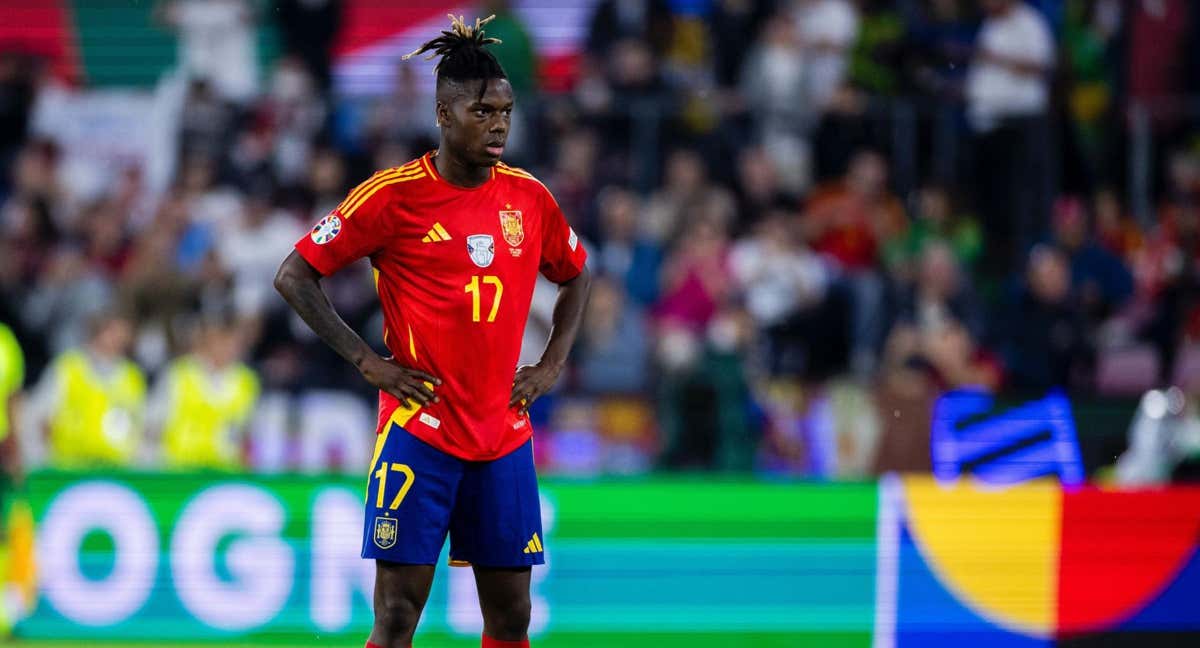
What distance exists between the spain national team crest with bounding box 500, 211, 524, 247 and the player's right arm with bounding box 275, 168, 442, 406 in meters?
0.37

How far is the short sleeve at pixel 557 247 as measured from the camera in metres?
6.19

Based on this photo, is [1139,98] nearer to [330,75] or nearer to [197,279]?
[330,75]

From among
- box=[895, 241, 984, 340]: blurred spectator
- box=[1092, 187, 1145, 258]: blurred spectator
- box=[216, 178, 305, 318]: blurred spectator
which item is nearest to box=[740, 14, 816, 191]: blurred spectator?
box=[895, 241, 984, 340]: blurred spectator

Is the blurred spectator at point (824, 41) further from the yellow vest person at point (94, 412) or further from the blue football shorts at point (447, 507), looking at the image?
the blue football shorts at point (447, 507)

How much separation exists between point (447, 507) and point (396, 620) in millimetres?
416

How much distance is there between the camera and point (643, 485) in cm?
935

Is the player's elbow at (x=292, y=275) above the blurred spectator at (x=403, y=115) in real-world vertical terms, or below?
below

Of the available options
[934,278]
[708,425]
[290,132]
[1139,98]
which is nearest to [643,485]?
[708,425]

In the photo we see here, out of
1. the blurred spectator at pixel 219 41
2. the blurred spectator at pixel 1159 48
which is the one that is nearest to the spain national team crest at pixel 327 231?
the blurred spectator at pixel 219 41

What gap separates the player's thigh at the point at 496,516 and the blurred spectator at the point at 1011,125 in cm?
756

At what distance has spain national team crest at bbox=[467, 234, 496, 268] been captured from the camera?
587cm

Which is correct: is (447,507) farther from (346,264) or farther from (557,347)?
(346,264)

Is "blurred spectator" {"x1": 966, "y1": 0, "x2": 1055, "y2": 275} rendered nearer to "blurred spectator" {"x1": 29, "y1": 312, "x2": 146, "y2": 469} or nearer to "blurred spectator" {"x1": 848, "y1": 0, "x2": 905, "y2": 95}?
"blurred spectator" {"x1": 848, "y1": 0, "x2": 905, "y2": 95}

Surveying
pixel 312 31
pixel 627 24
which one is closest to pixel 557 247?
pixel 627 24
